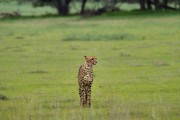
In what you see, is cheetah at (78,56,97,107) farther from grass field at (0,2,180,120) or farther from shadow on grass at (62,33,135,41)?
shadow on grass at (62,33,135,41)

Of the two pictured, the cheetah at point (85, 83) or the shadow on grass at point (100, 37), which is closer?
the cheetah at point (85, 83)

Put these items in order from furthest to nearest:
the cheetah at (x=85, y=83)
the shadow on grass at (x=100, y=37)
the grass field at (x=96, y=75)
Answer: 1. the shadow on grass at (x=100, y=37)
2. the cheetah at (x=85, y=83)
3. the grass field at (x=96, y=75)

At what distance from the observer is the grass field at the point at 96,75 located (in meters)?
13.3

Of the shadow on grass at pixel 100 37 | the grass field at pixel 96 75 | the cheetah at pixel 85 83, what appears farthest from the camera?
the shadow on grass at pixel 100 37

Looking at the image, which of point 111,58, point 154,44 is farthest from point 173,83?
point 154,44

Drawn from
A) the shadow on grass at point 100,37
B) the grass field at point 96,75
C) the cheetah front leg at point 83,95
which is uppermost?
the cheetah front leg at point 83,95

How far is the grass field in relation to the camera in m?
13.3

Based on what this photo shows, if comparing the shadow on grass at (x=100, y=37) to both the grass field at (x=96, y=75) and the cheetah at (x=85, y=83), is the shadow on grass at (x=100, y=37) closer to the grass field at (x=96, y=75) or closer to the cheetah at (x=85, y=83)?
the grass field at (x=96, y=75)

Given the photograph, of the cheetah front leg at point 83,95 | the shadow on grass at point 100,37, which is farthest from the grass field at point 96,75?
the cheetah front leg at point 83,95

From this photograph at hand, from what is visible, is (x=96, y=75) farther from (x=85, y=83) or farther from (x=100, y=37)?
(x=100, y=37)

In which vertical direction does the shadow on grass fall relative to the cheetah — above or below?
below

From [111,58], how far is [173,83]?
288 inches

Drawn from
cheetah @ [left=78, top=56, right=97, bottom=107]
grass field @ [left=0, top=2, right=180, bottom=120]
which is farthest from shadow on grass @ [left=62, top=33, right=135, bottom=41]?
cheetah @ [left=78, top=56, right=97, bottom=107]

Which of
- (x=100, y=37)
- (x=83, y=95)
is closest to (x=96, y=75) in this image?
(x=83, y=95)
